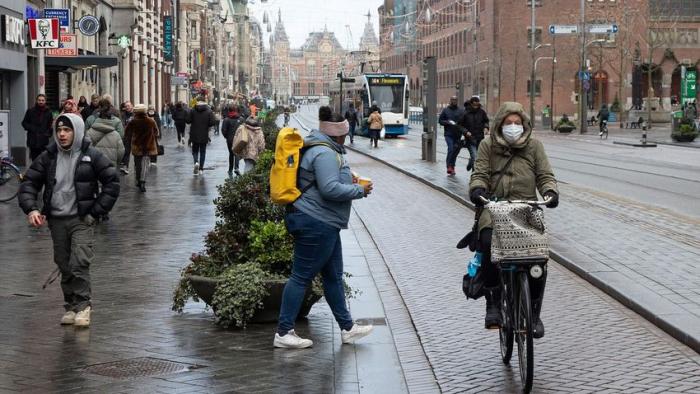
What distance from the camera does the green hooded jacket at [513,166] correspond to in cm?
725

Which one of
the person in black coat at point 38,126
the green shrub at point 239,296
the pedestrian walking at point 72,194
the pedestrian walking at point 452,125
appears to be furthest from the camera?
the pedestrian walking at point 452,125

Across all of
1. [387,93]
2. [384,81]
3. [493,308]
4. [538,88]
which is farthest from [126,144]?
[538,88]

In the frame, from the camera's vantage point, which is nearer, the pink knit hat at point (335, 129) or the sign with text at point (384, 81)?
the pink knit hat at point (335, 129)

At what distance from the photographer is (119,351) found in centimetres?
795

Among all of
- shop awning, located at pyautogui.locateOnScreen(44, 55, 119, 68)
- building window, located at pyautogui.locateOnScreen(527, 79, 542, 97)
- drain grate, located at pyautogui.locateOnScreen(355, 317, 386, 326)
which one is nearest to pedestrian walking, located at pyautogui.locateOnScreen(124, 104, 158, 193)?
shop awning, located at pyautogui.locateOnScreen(44, 55, 119, 68)

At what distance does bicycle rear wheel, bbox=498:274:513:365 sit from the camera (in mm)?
7105

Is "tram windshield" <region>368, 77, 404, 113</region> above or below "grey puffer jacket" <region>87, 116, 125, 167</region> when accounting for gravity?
above

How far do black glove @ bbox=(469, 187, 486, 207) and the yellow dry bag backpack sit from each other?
1.26m

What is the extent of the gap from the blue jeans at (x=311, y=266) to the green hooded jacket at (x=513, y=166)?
1155mm

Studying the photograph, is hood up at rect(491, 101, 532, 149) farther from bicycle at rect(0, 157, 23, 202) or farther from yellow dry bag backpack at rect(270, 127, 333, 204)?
bicycle at rect(0, 157, 23, 202)

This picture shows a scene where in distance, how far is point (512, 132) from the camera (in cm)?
721

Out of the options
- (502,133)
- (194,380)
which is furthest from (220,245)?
(502,133)

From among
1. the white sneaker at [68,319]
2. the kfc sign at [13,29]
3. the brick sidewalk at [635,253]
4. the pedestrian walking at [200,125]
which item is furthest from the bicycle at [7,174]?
the white sneaker at [68,319]

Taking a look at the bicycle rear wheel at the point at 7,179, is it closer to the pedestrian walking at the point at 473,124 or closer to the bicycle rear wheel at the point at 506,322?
the pedestrian walking at the point at 473,124
